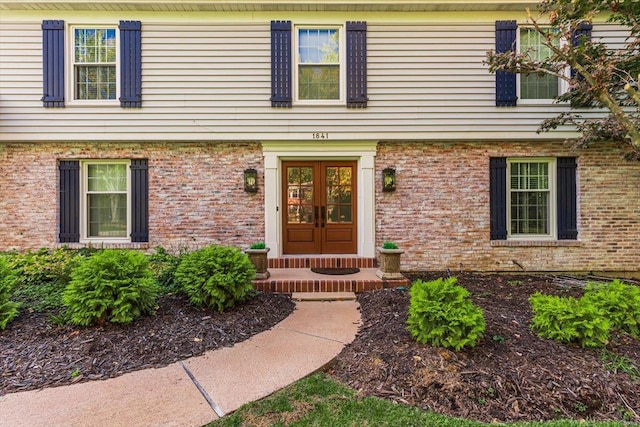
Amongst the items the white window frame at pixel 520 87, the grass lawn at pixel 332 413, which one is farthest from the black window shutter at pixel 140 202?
the white window frame at pixel 520 87

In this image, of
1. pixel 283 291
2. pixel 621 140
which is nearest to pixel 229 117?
pixel 283 291

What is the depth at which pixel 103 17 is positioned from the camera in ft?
20.4

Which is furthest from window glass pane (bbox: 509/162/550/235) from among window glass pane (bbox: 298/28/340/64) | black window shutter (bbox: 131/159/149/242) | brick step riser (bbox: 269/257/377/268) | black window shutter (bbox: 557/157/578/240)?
black window shutter (bbox: 131/159/149/242)

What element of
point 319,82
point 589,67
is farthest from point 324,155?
point 589,67

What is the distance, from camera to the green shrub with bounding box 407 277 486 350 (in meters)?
2.91

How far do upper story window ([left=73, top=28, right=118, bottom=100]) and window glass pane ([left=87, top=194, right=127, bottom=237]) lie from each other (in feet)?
6.56

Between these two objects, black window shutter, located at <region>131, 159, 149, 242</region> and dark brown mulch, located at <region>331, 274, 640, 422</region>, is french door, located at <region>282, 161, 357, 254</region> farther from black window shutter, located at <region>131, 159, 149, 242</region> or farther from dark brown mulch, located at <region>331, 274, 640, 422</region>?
dark brown mulch, located at <region>331, 274, 640, 422</region>

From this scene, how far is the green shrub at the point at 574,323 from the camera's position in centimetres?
301

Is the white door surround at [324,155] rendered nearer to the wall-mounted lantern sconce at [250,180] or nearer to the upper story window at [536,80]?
the wall-mounted lantern sconce at [250,180]

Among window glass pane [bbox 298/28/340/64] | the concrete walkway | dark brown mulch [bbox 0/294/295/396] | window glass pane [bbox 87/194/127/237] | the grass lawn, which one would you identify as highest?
window glass pane [bbox 298/28/340/64]

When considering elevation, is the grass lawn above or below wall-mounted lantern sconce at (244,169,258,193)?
below

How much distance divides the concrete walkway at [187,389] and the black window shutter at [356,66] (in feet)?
15.1

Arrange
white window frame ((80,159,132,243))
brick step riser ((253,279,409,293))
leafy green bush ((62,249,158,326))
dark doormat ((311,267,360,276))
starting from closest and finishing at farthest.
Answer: leafy green bush ((62,249,158,326))
brick step riser ((253,279,409,293))
dark doormat ((311,267,360,276))
white window frame ((80,159,132,243))

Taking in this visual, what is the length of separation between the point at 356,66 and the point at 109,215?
5834 mm
